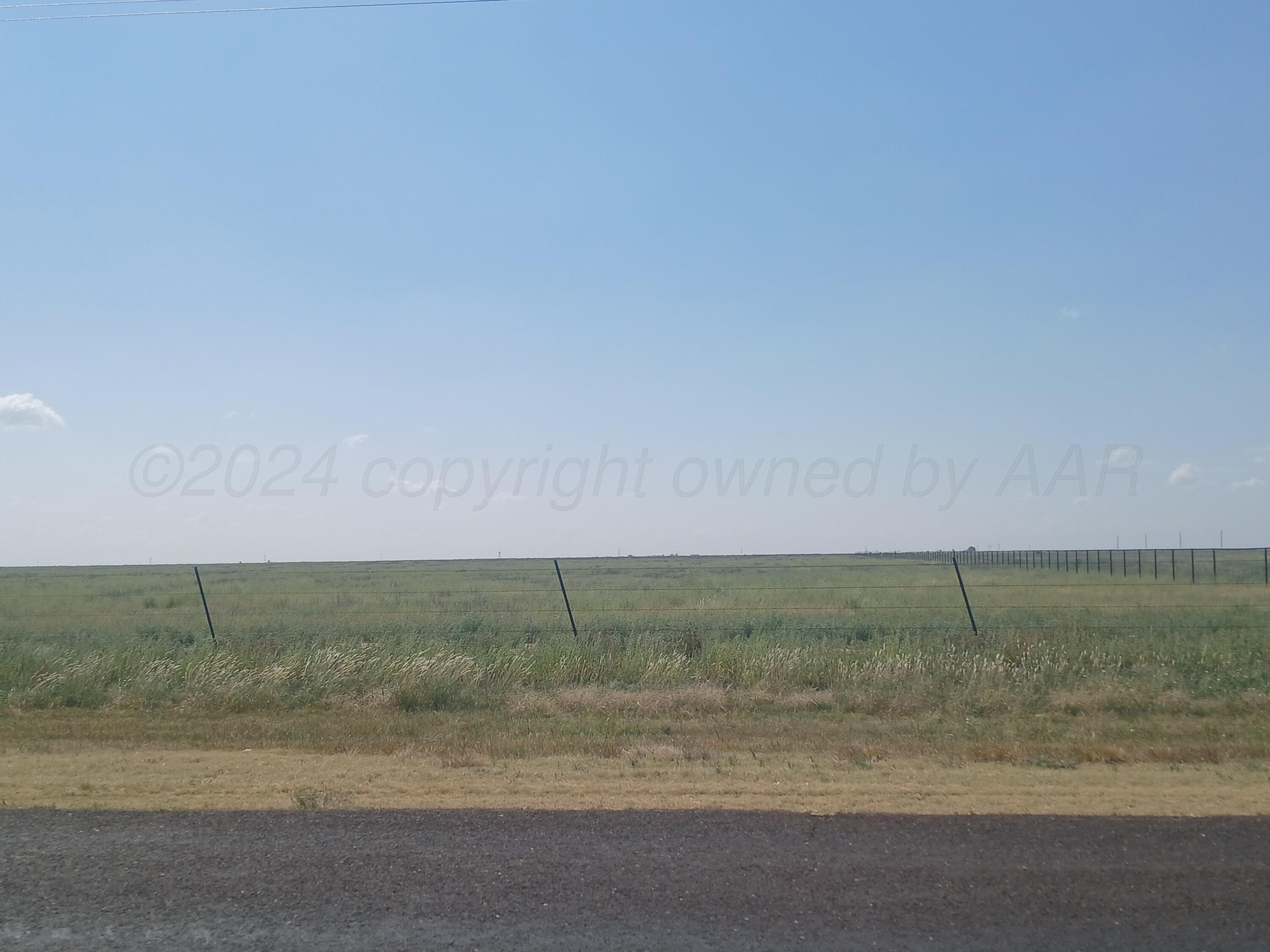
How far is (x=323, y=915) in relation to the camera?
483cm

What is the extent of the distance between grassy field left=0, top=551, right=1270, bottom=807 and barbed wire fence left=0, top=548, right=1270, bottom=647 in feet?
0.71

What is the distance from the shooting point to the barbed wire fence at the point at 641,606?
1709 centimetres

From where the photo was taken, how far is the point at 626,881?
5.26m

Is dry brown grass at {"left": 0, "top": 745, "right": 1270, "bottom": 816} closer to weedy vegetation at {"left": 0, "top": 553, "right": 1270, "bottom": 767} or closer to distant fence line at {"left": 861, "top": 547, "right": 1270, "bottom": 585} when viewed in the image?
weedy vegetation at {"left": 0, "top": 553, "right": 1270, "bottom": 767}

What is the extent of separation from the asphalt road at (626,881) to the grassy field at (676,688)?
6.30 ft

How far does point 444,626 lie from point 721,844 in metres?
13.2

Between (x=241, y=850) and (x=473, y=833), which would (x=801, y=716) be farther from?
(x=241, y=850)

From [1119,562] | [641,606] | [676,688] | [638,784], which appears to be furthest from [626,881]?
[1119,562]

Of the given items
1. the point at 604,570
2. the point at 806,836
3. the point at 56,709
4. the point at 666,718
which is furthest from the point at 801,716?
the point at 604,570

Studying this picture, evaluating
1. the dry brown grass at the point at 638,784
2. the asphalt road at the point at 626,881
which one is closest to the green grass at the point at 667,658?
the dry brown grass at the point at 638,784

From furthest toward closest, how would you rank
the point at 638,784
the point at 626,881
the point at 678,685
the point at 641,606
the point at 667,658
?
the point at 641,606, the point at 667,658, the point at 678,685, the point at 638,784, the point at 626,881

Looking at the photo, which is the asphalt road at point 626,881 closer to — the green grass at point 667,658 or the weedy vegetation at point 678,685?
the weedy vegetation at point 678,685

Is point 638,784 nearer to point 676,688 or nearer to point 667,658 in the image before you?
point 676,688

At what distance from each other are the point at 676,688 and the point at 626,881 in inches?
278
